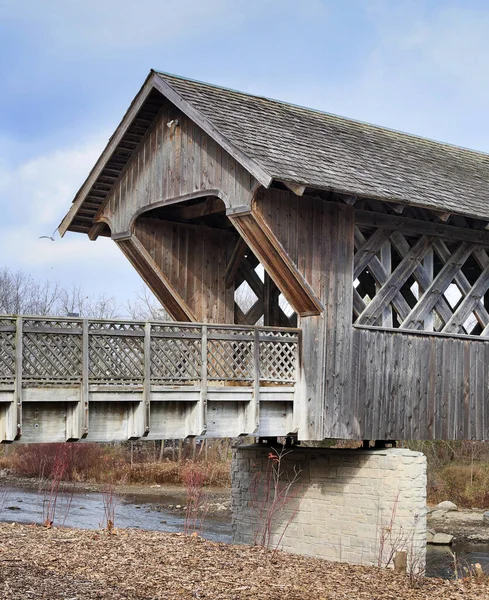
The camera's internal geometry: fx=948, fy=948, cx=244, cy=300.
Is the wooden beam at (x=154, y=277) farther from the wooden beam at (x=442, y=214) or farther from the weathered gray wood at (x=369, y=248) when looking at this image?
the wooden beam at (x=442, y=214)

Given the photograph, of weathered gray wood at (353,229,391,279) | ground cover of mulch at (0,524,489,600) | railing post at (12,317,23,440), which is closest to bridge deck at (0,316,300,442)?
railing post at (12,317,23,440)

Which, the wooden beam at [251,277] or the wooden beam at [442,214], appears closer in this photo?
the wooden beam at [442,214]

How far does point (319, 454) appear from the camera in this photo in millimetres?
16672

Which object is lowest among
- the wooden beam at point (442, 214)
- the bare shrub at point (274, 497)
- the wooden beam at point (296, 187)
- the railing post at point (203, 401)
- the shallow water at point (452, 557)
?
the shallow water at point (452, 557)

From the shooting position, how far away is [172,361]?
45.3 feet

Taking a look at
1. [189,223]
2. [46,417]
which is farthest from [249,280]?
[46,417]

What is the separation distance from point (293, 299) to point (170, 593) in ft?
20.4

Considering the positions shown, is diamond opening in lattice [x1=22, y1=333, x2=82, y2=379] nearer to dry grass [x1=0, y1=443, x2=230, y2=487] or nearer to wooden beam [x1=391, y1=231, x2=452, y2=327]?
wooden beam [x1=391, y1=231, x2=452, y2=327]

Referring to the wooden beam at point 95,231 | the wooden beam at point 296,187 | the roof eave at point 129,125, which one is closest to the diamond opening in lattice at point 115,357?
the roof eave at point 129,125

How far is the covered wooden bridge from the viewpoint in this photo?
43.1ft

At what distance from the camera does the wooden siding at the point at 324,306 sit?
48.8 feet

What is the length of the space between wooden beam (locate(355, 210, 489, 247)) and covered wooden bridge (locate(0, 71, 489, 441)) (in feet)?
0.10

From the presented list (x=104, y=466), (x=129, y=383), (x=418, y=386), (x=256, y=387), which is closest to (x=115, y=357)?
(x=129, y=383)

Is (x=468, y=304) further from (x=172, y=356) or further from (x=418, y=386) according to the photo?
(x=172, y=356)
